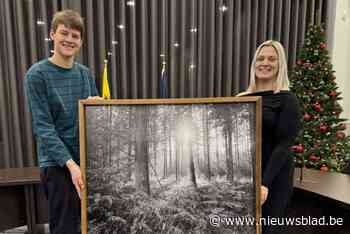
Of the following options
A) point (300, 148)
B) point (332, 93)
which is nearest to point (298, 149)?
point (300, 148)

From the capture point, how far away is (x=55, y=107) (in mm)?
1178

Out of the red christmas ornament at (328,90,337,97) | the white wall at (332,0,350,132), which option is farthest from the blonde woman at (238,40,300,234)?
the white wall at (332,0,350,132)

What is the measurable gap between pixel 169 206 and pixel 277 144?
0.63 meters

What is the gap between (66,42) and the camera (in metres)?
1.19

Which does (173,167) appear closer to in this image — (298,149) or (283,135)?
(283,135)

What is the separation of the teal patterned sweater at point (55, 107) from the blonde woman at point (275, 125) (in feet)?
3.00

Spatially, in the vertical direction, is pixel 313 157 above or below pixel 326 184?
below

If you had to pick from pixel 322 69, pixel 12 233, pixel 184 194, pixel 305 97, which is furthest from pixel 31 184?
pixel 322 69

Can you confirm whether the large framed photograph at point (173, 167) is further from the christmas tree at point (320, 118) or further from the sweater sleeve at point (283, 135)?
the christmas tree at point (320, 118)

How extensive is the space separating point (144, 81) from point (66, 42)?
217 cm

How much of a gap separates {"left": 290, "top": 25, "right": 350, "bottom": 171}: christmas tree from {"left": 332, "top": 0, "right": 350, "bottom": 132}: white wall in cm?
109

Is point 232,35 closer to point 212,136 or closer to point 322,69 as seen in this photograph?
point 322,69

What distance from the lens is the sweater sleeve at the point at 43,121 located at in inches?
44.4

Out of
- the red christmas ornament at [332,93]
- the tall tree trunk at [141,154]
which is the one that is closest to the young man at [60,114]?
the tall tree trunk at [141,154]
